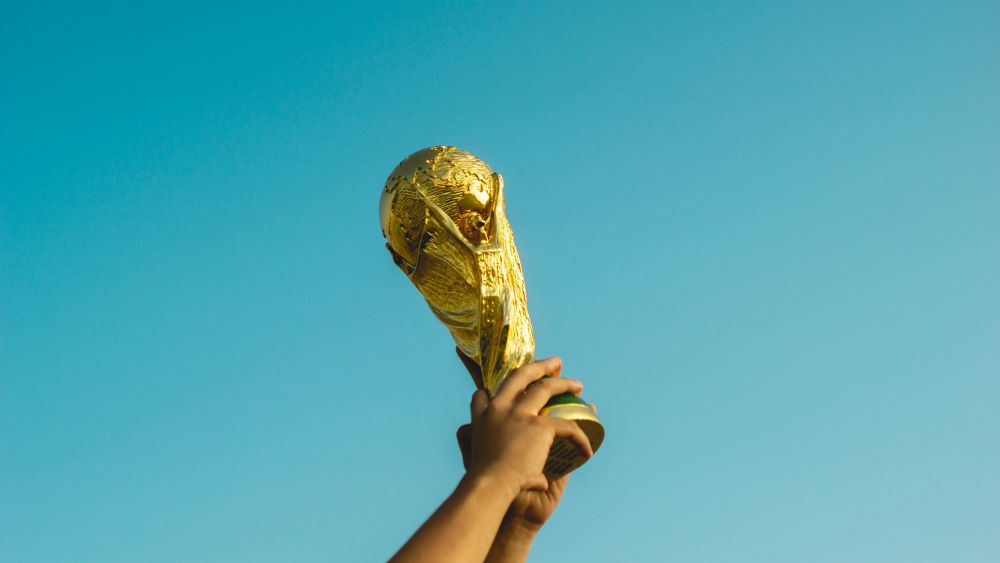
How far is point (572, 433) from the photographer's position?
12.5 feet

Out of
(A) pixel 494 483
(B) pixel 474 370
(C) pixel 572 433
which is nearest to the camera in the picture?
(A) pixel 494 483

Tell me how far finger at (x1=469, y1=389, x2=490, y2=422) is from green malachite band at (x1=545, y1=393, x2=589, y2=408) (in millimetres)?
244

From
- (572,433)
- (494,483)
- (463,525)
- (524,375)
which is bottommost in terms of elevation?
(463,525)

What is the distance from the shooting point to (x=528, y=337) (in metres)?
4.91

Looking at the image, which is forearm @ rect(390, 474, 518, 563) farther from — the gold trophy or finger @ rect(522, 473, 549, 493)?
the gold trophy

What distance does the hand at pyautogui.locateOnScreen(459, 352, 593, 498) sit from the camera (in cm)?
358

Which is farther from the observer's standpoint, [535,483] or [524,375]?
[524,375]

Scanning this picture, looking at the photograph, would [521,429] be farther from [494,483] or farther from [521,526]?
[521,526]

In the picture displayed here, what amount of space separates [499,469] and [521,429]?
0.20 m

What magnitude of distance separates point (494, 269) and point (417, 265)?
408 millimetres

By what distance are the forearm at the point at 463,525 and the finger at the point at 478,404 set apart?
14.9 inches

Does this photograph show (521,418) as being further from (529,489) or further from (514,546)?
(514,546)

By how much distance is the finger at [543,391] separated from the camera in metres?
3.81

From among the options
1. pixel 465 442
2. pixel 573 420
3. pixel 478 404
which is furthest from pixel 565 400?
pixel 465 442
